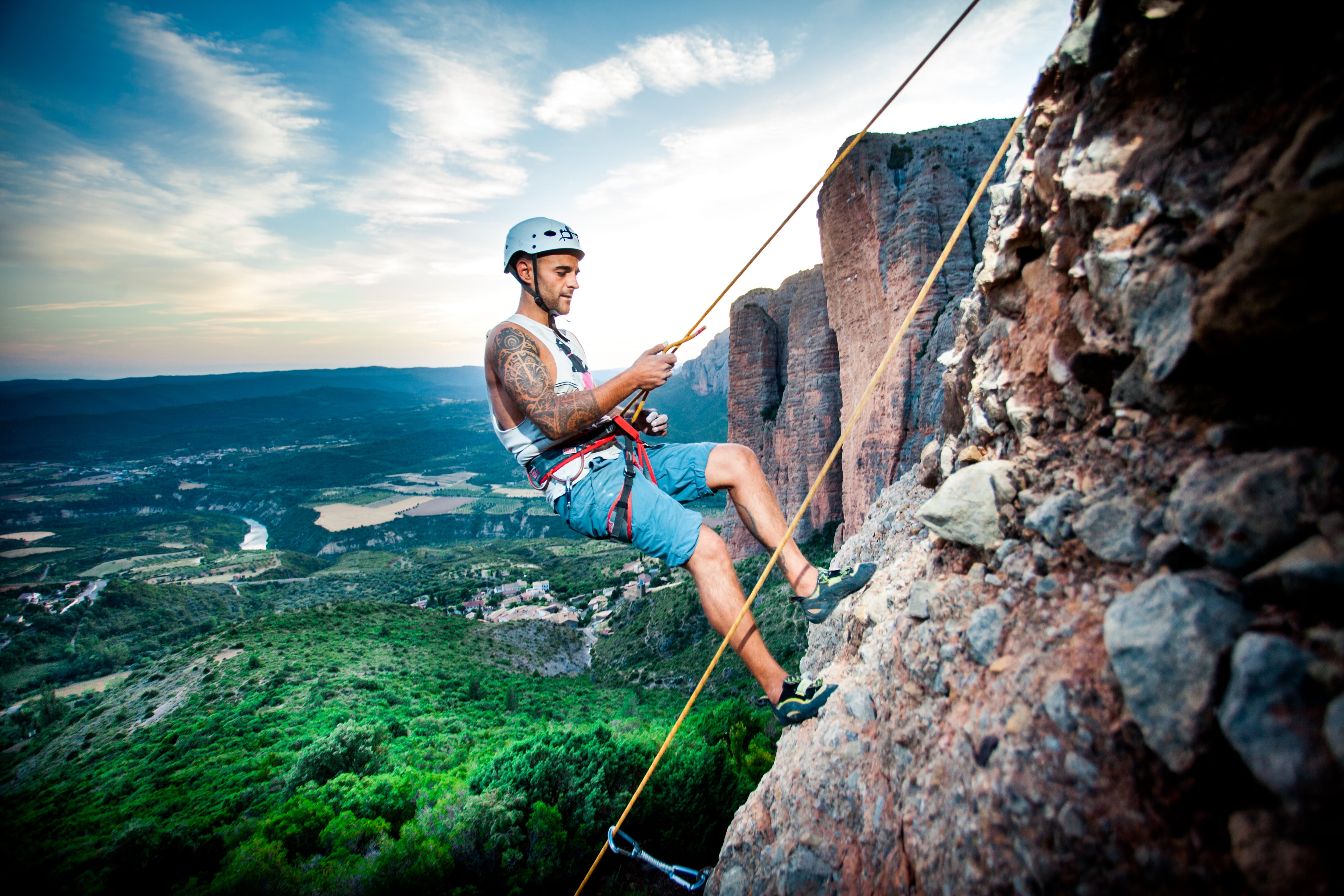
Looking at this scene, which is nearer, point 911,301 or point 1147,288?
point 1147,288

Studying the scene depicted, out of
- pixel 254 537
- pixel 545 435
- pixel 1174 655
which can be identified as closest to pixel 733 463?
pixel 545 435

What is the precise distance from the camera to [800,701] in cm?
305

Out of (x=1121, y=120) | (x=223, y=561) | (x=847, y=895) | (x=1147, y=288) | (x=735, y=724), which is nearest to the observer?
(x=1147, y=288)

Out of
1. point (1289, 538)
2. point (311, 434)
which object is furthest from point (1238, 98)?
point (311, 434)

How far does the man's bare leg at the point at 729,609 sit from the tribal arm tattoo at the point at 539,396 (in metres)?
1.17

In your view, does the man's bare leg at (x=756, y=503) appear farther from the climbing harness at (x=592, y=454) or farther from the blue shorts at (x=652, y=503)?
the climbing harness at (x=592, y=454)

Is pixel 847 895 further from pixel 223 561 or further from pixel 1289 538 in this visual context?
pixel 223 561

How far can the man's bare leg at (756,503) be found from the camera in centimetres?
370

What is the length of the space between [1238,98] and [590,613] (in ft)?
142

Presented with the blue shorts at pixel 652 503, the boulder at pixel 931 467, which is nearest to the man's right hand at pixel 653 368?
the blue shorts at pixel 652 503

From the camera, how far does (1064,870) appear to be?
1.35 meters

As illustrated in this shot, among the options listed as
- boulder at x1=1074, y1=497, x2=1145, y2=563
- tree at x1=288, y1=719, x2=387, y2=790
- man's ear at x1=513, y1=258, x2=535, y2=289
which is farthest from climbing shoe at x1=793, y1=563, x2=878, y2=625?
tree at x1=288, y1=719, x2=387, y2=790

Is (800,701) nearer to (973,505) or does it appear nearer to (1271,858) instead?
(973,505)

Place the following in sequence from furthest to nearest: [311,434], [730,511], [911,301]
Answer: [311,434], [730,511], [911,301]
